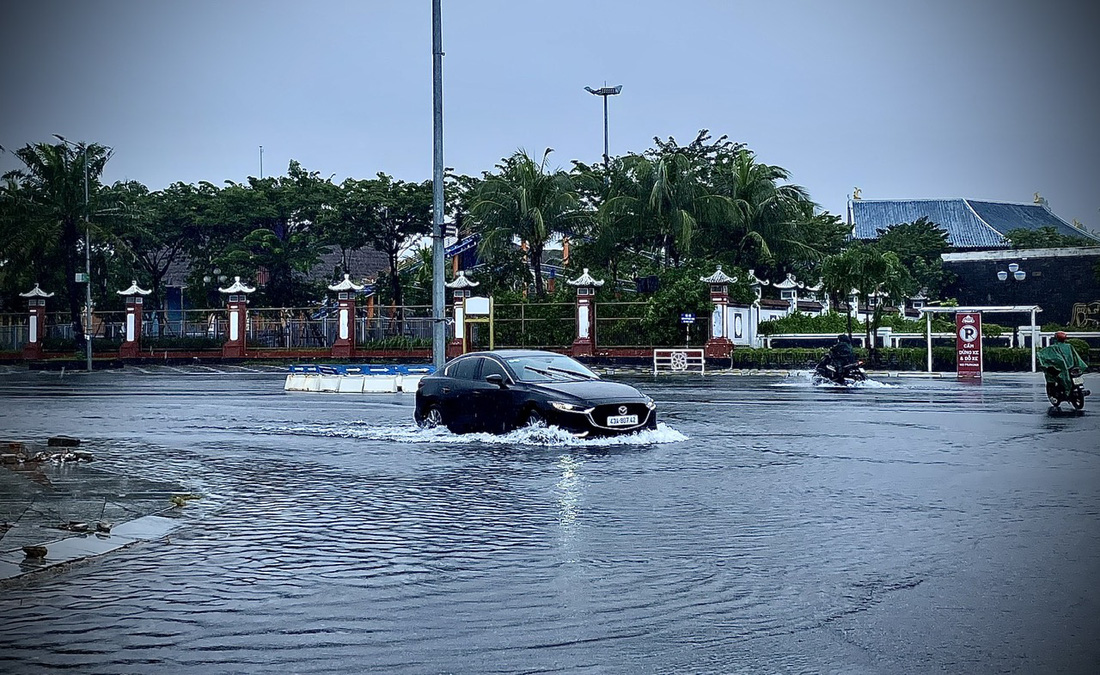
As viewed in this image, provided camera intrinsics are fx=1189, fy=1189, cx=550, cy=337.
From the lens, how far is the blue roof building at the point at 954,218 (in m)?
74.4

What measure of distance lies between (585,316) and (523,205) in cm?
564

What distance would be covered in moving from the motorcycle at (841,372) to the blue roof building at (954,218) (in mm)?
41526

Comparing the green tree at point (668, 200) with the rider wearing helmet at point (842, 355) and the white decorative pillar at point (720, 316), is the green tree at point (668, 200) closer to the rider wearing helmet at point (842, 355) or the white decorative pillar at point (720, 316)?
the white decorative pillar at point (720, 316)

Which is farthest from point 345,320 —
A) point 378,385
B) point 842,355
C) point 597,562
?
point 597,562

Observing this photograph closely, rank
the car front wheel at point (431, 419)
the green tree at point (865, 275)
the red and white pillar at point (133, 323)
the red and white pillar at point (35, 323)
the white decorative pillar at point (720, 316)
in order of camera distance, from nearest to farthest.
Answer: the car front wheel at point (431, 419), the green tree at point (865, 275), the white decorative pillar at point (720, 316), the red and white pillar at point (133, 323), the red and white pillar at point (35, 323)

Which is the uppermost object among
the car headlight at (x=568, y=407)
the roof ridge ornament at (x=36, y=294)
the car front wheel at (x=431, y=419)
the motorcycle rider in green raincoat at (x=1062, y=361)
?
the roof ridge ornament at (x=36, y=294)

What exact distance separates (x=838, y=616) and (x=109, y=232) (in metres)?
56.3

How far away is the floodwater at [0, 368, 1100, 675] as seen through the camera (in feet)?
19.0

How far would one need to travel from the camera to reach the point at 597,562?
8.08 meters

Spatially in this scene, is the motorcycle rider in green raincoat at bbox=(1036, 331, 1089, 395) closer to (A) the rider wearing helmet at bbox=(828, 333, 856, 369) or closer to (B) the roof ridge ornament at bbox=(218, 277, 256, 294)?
(A) the rider wearing helmet at bbox=(828, 333, 856, 369)

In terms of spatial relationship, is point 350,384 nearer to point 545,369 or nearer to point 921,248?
point 545,369

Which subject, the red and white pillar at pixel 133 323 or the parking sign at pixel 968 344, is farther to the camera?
the red and white pillar at pixel 133 323

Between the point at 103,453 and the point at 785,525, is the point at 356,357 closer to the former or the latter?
the point at 103,453

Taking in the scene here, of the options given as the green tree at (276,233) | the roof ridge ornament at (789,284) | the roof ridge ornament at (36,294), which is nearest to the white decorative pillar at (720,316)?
the roof ridge ornament at (789,284)
